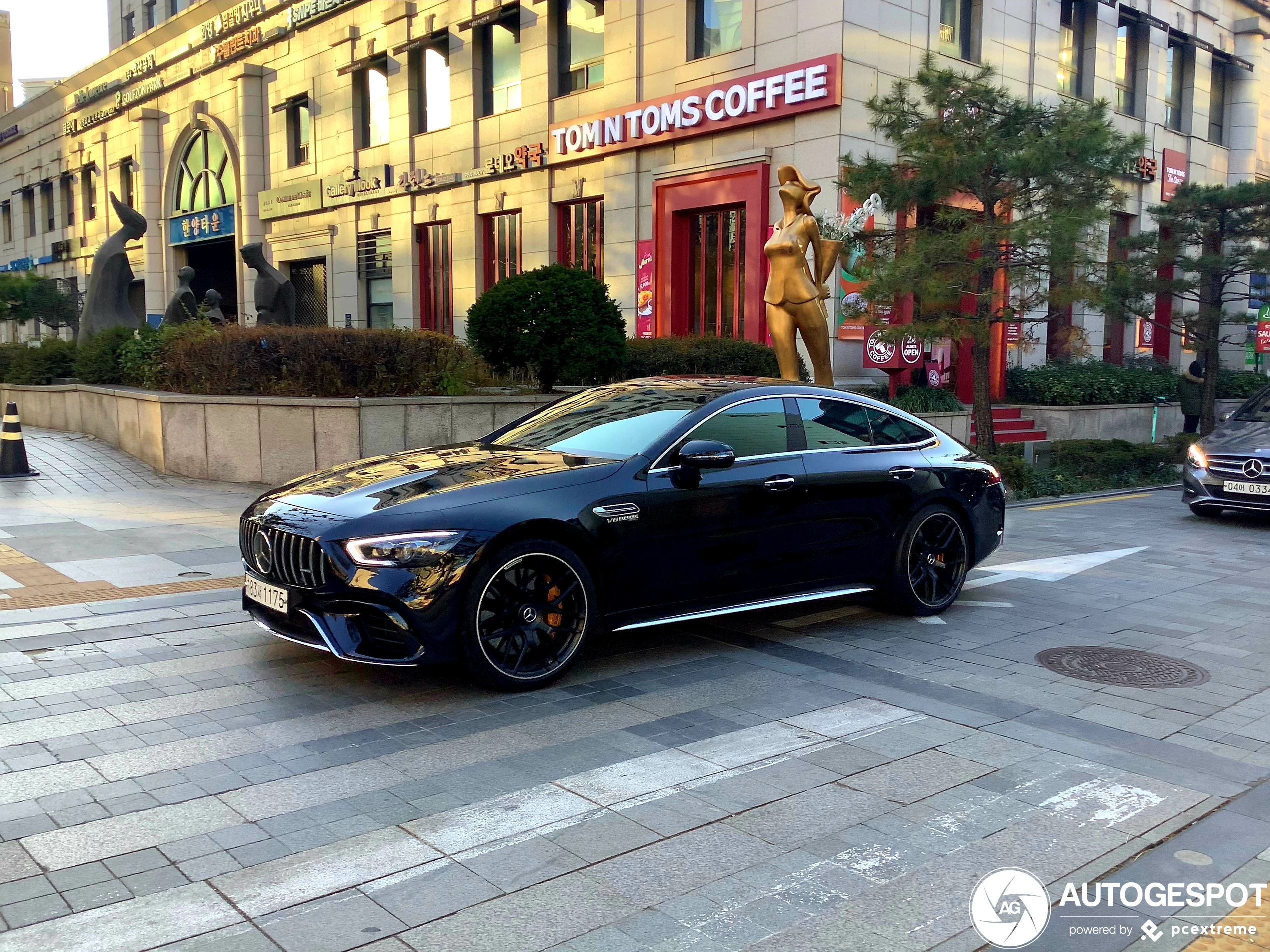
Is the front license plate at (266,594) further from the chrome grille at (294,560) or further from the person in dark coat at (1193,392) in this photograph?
the person in dark coat at (1193,392)

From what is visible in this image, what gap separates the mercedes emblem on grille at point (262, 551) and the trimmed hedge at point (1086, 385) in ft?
57.7

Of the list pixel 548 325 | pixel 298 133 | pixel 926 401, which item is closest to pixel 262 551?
pixel 548 325

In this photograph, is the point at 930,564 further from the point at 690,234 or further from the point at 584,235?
the point at 584,235

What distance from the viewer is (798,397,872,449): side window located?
696cm

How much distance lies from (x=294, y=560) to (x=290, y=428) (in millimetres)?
7312

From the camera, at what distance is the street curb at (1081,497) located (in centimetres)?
1412

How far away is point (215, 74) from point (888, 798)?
120ft

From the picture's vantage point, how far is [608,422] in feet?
21.9

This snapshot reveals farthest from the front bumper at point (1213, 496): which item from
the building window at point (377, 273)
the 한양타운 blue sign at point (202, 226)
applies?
the 한양타운 blue sign at point (202, 226)

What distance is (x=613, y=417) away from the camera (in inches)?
264

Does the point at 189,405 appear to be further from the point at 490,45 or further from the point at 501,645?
the point at 490,45

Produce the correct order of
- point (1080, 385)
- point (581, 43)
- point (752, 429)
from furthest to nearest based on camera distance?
1. point (581, 43)
2. point (1080, 385)
3. point (752, 429)

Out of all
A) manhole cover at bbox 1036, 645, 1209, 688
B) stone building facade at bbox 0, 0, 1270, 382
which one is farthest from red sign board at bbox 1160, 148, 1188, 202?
manhole cover at bbox 1036, 645, 1209, 688

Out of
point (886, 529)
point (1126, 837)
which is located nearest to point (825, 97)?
point (886, 529)
